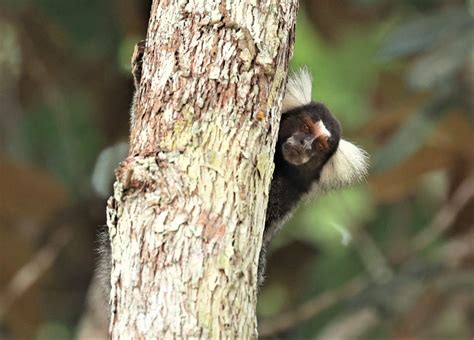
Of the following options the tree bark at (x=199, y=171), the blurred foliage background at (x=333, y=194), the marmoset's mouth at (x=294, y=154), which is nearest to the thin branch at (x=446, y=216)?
the blurred foliage background at (x=333, y=194)

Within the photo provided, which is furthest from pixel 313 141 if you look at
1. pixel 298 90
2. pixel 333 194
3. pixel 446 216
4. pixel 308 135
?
pixel 446 216

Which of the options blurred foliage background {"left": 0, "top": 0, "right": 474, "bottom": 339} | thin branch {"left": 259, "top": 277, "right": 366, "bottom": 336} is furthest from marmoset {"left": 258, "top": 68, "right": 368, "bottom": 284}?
thin branch {"left": 259, "top": 277, "right": 366, "bottom": 336}

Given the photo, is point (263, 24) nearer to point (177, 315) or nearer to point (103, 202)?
point (177, 315)

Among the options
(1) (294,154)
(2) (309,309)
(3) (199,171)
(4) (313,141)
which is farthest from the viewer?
(2) (309,309)

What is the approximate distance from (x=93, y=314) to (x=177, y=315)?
3393mm

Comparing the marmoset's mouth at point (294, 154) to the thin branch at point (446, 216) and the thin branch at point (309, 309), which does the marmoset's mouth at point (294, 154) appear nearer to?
the thin branch at point (309, 309)

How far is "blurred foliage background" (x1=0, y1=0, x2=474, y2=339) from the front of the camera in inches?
239

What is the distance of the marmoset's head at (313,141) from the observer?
4.75m

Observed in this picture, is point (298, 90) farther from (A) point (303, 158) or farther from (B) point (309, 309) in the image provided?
(B) point (309, 309)

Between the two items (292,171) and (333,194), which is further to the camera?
(333,194)

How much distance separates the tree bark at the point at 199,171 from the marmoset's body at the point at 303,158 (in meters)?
1.55

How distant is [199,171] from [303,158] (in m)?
1.88

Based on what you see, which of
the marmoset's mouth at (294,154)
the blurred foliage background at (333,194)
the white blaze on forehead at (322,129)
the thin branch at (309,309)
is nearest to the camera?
the marmoset's mouth at (294,154)

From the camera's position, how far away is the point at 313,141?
15.8 ft
